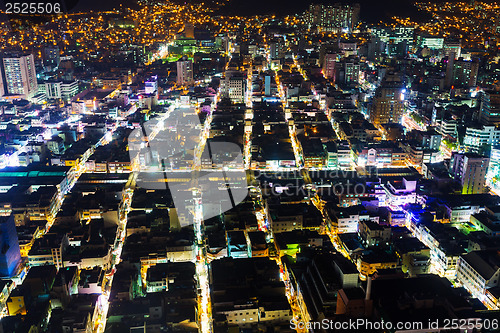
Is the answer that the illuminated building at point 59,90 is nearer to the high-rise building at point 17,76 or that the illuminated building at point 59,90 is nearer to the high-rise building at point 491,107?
the high-rise building at point 17,76

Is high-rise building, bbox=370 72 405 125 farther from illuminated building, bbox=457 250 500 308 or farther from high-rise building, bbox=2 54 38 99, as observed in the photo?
high-rise building, bbox=2 54 38 99

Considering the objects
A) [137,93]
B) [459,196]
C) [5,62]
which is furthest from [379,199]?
[5,62]

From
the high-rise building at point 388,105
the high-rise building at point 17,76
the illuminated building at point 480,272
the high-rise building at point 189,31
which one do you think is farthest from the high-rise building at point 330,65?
the illuminated building at point 480,272

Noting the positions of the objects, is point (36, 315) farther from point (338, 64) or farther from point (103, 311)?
point (338, 64)

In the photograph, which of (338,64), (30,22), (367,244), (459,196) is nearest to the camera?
(367,244)

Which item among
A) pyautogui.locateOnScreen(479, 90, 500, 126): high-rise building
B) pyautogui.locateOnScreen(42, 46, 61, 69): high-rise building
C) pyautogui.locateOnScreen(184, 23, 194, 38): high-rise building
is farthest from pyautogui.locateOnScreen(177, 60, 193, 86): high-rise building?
pyautogui.locateOnScreen(479, 90, 500, 126): high-rise building

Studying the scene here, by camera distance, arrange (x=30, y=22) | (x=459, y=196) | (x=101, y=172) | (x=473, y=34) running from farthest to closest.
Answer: (x=473, y=34) < (x=30, y=22) < (x=101, y=172) < (x=459, y=196)

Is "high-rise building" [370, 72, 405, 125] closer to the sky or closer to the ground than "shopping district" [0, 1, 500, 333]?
closer to the sky
